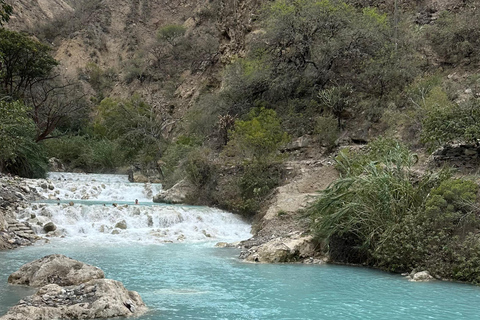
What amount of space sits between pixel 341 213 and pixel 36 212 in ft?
32.2

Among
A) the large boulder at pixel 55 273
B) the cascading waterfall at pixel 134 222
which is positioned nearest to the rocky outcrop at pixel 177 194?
the cascading waterfall at pixel 134 222

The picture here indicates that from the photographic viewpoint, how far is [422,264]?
29.2 ft

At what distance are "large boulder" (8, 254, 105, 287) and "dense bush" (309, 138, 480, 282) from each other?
518cm

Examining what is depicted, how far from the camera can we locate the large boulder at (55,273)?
7.13 meters

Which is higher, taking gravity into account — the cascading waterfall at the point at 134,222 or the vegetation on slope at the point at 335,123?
the vegetation on slope at the point at 335,123

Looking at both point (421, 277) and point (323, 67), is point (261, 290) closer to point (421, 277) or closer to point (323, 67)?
point (421, 277)

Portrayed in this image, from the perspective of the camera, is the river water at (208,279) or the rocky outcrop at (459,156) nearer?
the river water at (208,279)

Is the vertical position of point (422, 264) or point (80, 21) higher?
point (80, 21)

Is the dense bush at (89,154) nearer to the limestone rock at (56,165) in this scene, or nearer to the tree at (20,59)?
the limestone rock at (56,165)

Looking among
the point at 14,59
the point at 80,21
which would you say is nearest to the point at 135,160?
the point at 14,59

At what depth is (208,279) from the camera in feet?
28.2

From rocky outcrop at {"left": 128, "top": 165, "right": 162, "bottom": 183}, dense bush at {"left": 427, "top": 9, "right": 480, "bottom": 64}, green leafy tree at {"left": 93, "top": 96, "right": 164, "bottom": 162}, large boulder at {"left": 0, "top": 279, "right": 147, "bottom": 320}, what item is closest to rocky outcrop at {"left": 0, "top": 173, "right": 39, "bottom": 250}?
large boulder at {"left": 0, "top": 279, "right": 147, "bottom": 320}

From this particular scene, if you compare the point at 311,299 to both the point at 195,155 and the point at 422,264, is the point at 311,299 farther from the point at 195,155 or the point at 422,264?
the point at 195,155

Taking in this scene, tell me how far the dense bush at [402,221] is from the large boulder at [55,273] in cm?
518
